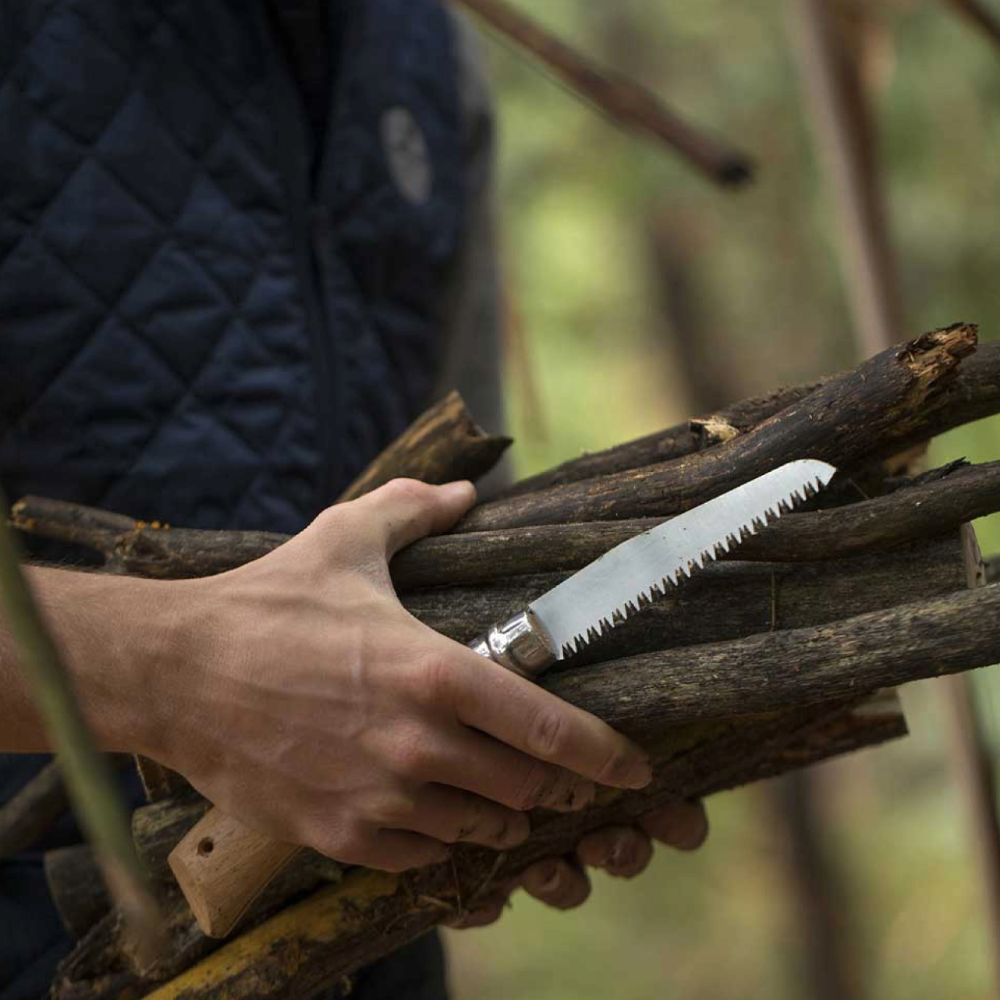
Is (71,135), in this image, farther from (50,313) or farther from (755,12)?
(755,12)

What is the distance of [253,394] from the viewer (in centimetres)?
147

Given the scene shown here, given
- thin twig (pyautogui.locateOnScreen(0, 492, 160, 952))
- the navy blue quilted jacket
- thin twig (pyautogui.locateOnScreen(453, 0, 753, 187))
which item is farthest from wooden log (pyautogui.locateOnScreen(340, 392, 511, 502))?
thin twig (pyautogui.locateOnScreen(453, 0, 753, 187))

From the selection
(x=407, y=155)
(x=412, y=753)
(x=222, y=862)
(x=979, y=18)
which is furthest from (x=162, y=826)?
(x=979, y=18)

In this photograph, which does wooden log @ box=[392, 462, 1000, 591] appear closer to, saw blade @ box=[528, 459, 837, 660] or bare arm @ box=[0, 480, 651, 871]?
saw blade @ box=[528, 459, 837, 660]

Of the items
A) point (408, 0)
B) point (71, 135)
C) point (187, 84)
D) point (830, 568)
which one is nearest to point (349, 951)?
point (830, 568)

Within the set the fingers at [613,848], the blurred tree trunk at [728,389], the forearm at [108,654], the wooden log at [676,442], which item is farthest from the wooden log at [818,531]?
the blurred tree trunk at [728,389]

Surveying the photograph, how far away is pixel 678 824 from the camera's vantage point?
1.34m

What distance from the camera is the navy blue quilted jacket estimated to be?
1339 millimetres

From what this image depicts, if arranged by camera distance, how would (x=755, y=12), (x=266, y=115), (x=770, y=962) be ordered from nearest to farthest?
(x=266, y=115) < (x=755, y=12) < (x=770, y=962)

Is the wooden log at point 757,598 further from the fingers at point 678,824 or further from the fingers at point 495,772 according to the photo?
the fingers at point 678,824

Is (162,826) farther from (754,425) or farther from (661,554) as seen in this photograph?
(754,425)

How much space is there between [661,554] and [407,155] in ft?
3.16

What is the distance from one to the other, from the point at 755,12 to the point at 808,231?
109 centimetres

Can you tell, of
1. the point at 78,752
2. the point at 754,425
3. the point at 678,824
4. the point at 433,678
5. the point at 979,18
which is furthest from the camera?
the point at 979,18
